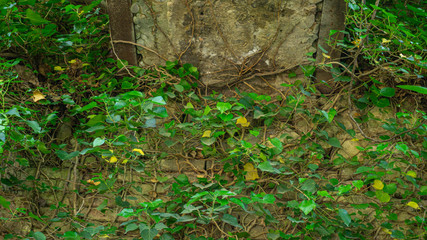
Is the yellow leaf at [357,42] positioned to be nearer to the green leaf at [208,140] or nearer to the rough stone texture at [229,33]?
the rough stone texture at [229,33]

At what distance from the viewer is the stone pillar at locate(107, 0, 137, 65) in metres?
2.03

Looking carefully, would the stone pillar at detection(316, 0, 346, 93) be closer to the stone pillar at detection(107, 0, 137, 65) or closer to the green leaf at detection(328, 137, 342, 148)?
the green leaf at detection(328, 137, 342, 148)

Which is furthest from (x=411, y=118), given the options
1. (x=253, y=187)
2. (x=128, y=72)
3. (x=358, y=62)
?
(x=128, y=72)

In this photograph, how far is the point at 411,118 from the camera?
1983 mm

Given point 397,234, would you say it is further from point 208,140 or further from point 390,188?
point 208,140

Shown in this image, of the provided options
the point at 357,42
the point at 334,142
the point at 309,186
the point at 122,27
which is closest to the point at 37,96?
the point at 122,27

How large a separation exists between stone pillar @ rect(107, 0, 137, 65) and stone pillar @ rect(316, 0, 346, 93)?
109 centimetres

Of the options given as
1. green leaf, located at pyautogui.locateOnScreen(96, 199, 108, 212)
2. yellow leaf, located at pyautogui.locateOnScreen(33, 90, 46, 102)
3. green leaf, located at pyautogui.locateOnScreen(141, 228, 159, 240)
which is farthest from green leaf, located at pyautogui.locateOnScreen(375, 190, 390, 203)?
yellow leaf, located at pyautogui.locateOnScreen(33, 90, 46, 102)

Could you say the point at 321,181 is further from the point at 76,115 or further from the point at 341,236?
the point at 76,115

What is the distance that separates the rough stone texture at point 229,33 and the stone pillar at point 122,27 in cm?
4

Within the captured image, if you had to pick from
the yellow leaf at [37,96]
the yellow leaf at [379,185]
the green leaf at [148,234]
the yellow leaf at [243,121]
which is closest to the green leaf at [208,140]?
the yellow leaf at [243,121]

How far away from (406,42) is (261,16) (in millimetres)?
759

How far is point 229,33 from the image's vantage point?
6.59 feet

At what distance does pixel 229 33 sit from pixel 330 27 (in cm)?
56
